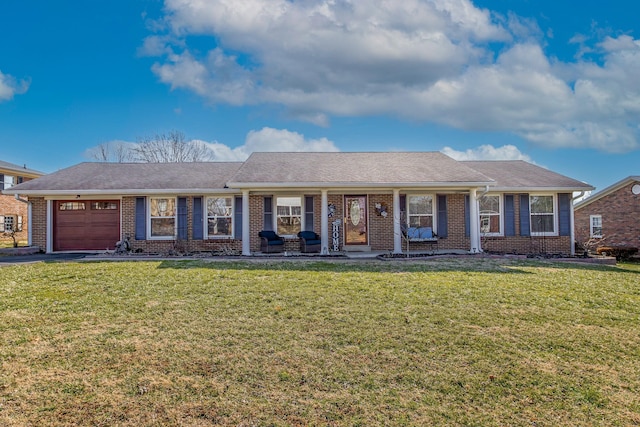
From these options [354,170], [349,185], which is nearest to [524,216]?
[354,170]

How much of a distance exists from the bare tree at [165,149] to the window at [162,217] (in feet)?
77.1

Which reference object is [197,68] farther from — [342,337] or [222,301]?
[342,337]

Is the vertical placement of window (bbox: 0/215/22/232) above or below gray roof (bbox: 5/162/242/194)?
below

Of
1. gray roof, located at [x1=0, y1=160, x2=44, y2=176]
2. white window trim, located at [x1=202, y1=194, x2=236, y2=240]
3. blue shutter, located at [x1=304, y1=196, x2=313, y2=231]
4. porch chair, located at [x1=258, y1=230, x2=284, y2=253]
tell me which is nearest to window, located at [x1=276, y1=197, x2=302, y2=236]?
blue shutter, located at [x1=304, y1=196, x2=313, y2=231]

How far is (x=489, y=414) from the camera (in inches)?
134

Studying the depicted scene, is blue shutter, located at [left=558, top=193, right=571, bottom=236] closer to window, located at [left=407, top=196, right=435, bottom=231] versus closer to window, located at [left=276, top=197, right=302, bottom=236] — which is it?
window, located at [left=407, top=196, right=435, bottom=231]

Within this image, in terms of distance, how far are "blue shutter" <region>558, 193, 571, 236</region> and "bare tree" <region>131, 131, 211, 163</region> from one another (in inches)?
1261

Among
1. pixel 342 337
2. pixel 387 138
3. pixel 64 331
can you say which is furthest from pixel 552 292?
pixel 387 138

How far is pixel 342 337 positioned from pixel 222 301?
2.50 meters

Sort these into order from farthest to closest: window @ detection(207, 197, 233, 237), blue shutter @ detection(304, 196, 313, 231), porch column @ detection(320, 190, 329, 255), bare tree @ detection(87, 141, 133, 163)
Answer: bare tree @ detection(87, 141, 133, 163)
window @ detection(207, 197, 233, 237)
blue shutter @ detection(304, 196, 313, 231)
porch column @ detection(320, 190, 329, 255)

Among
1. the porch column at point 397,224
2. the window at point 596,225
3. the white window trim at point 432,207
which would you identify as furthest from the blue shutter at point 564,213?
the porch column at point 397,224

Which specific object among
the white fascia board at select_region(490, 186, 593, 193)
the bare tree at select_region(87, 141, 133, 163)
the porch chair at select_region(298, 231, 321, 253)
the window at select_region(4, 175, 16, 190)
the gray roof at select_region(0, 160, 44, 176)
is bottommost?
the porch chair at select_region(298, 231, 321, 253)

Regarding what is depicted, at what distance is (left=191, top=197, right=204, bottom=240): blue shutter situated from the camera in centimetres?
1512

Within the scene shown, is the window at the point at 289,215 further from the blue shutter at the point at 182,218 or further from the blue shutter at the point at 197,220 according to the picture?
the blue shutter at the point at 182,218
